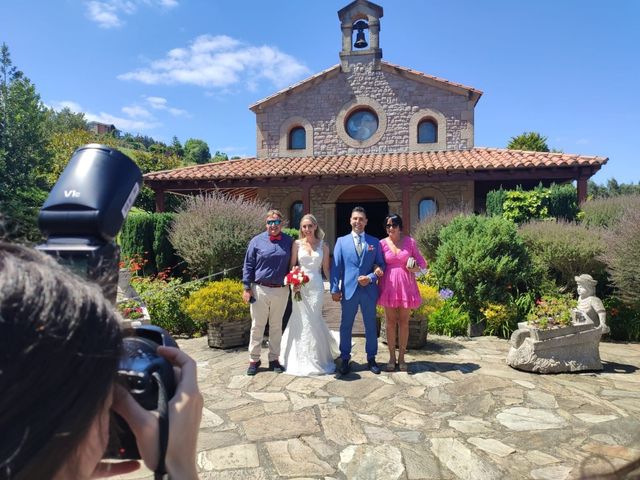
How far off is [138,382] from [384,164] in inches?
480

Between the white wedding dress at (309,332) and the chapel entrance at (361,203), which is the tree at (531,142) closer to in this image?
the chapel entrance at (361,203)

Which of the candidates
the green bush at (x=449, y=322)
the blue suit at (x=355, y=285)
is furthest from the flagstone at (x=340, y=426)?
the green bush at (x=449, y=322)

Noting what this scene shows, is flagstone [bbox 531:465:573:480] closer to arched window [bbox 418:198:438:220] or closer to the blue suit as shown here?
the blue suit

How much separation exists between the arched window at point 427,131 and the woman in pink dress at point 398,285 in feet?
33.3

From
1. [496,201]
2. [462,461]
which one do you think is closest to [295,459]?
[462,461]

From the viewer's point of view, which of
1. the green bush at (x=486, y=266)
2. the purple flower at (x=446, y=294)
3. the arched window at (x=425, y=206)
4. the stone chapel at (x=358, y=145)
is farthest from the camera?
the arched window at (x=425, y=206)

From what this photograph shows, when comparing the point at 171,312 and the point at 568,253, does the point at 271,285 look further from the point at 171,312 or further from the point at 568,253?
the point at 568,253

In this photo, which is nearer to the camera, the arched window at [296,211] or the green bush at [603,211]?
the green bush at [603,211]

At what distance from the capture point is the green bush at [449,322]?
22.0 ft

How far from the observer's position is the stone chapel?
12.9 m

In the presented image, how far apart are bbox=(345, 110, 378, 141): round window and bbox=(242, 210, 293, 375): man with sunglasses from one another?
10.3m

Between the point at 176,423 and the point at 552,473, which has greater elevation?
the point at 176,423

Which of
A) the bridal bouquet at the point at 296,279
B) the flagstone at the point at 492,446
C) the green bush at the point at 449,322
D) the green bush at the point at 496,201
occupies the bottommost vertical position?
the flagstone at the point at 492,446

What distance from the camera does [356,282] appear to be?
4656 millimetres
